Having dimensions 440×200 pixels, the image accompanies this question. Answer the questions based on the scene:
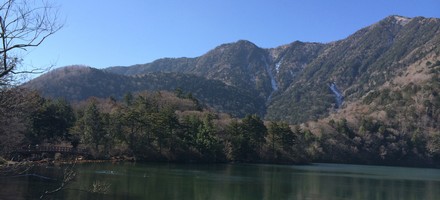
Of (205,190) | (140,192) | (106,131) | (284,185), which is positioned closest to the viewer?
(140,192)

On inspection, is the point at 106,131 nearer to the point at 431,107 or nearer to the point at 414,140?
the point at 414,140

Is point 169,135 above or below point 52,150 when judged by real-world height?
above

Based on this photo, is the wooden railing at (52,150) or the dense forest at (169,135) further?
the dense forest at (169,135)

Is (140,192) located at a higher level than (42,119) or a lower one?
lower

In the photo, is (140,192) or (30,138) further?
(30,138)

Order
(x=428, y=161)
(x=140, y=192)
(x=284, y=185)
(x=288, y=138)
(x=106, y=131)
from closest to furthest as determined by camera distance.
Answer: (x=140, y=192) < (x=284, y=185) < (x=106, y=131) < (x=288, y=138) < (x=428, y=161)

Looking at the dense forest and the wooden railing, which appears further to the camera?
the dense forest

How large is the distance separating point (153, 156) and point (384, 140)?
304 ft

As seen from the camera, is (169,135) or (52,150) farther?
(169,135)

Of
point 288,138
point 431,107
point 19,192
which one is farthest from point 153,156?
point 431,107

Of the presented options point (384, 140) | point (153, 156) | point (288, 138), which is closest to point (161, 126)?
point (153, 156)

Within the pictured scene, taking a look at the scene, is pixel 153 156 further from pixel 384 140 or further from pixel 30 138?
pixel 384 140

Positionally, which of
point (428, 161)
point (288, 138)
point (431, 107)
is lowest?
point (428, 161)

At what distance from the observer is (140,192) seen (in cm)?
3078
